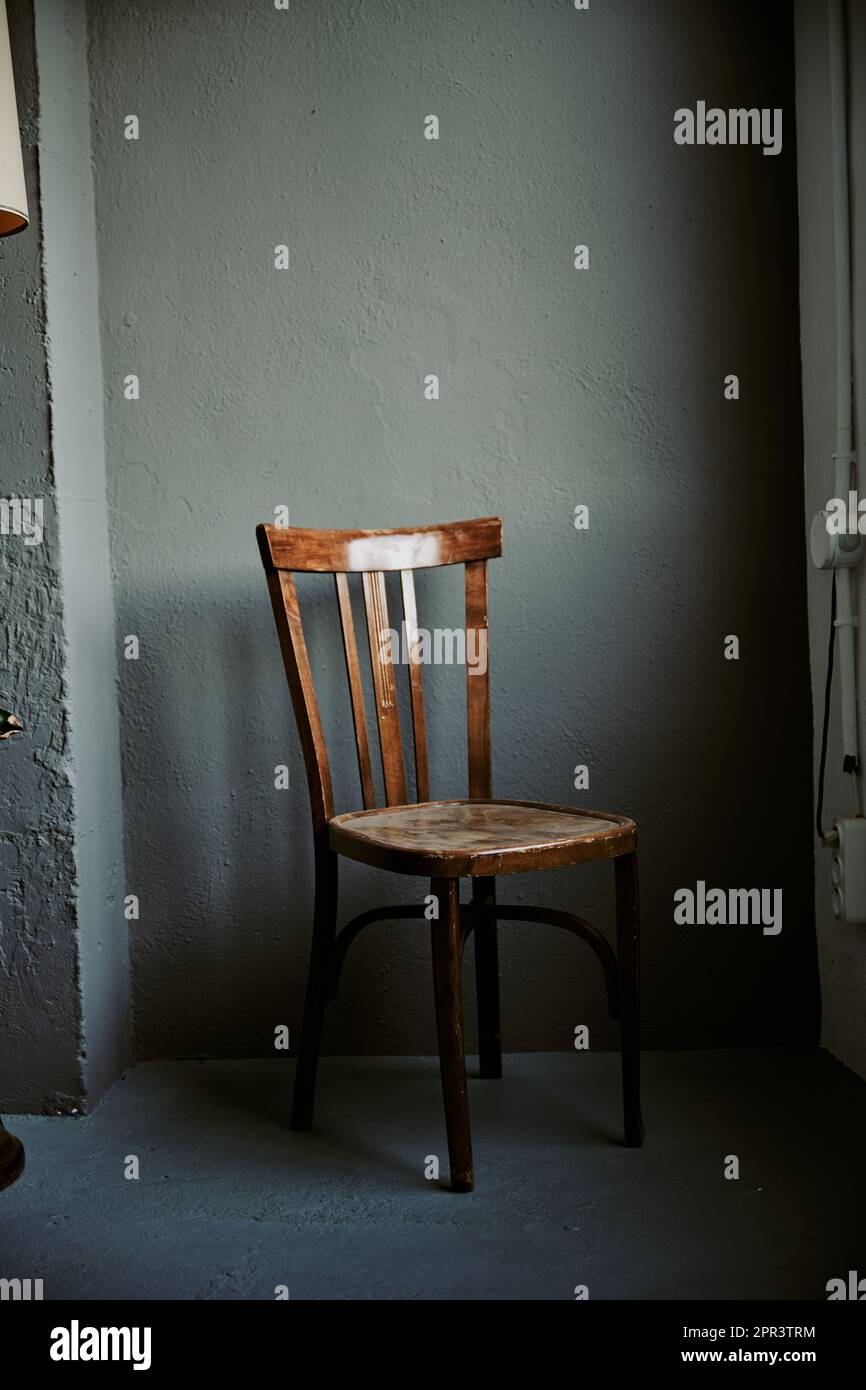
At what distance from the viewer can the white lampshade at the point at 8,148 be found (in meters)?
1.64

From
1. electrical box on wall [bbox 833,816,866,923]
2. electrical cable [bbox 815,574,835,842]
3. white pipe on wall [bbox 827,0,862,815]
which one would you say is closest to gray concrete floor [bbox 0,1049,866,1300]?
electrical box on wall [bbox 833,816,866,923]

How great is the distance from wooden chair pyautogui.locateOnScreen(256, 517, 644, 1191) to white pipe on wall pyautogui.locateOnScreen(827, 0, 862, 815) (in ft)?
1.53

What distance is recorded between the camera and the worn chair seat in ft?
5.34

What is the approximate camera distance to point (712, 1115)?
6.30ft

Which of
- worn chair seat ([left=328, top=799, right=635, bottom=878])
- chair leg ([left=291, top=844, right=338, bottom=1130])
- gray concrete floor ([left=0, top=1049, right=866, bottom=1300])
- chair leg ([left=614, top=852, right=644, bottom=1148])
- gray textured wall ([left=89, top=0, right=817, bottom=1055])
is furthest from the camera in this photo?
gray textured wall ([left=89, top=0, right=817, bottom=1055])

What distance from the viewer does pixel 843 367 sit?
6.54 feet

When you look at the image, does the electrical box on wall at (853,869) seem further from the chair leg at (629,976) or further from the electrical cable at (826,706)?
the chair leg at (629,976)

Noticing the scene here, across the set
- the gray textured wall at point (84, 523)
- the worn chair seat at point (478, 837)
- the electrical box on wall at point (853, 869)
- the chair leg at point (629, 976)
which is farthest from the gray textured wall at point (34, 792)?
the electrical box on wall at point (853, 869)

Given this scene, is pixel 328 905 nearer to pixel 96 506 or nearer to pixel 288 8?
pixel 96 506

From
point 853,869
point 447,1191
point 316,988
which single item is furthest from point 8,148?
point 853,869

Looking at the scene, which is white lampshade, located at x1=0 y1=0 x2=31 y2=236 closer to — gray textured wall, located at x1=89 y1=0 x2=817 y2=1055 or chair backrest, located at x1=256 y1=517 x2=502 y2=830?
gray textured wall, located at x1=89 y1=0 x2=817 y2=1055

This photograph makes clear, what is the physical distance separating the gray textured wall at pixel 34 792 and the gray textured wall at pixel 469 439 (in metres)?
0.25

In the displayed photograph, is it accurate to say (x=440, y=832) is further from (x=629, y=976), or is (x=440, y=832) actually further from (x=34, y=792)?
(x=34, y=792)

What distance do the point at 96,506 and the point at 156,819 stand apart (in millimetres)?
634
